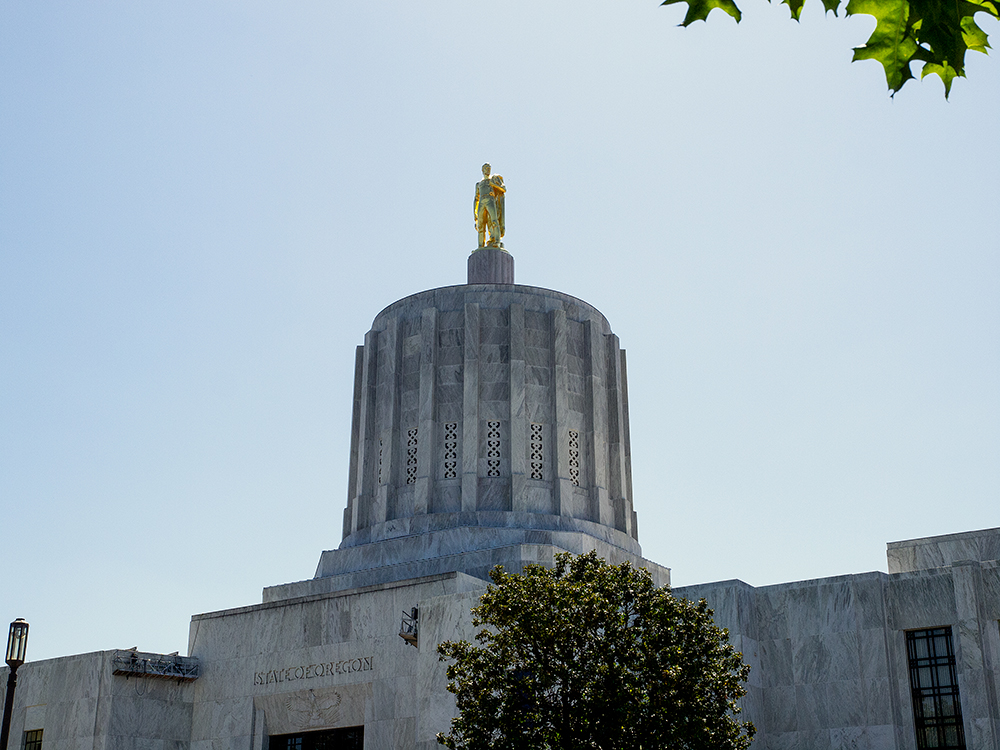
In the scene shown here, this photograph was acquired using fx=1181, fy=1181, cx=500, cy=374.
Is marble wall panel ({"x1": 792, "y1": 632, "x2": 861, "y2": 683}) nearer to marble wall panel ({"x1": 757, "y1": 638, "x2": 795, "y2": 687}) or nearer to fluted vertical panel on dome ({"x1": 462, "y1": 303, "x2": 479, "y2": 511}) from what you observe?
marble wall panel ({"x1": 757, "y1": 638, "x2": 795, "y2": 687})

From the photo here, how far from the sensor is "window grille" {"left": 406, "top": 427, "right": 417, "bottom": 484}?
34.3m

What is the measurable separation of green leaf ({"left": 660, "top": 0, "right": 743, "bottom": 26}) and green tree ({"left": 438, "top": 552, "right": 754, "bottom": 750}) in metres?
15.5

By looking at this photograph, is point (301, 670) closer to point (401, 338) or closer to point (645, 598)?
point (401, 338)

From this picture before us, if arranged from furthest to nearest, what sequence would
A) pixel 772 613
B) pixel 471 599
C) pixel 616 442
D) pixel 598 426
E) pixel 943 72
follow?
pixel 616 442
pixel 598 426
pixel 772 613
pixel 471 599
pixel 943 72

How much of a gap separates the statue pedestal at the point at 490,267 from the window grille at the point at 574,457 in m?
5.80

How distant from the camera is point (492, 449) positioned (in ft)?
111

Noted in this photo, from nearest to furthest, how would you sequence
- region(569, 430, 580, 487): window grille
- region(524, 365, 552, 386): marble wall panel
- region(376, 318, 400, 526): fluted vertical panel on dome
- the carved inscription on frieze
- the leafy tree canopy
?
the leafy tree canopy < the carved inscription on frieze < region(376, 318, 400, 526): fluted vertical panel on dome < region(569, 430, 580, 487): window grille < region(524, 365, 552, 386): marble wall panel

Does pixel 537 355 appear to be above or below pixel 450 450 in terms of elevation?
above

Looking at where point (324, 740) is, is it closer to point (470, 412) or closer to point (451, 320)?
point (470, 412)

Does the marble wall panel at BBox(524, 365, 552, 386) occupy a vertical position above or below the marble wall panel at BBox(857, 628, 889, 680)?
above

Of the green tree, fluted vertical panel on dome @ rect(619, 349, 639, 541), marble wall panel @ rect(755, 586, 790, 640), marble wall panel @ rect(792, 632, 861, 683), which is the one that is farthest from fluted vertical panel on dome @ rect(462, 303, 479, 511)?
the green tree

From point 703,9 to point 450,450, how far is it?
Answer: 3016 centimetres

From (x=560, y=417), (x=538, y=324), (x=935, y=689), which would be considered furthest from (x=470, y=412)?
(x=935, y=689)

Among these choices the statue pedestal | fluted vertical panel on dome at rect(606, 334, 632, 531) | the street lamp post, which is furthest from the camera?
the statue pedestal
